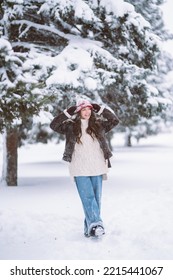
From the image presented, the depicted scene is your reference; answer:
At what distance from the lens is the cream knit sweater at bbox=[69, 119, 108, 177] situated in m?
5.64

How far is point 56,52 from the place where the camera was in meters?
11.7

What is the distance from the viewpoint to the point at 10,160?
11.9m

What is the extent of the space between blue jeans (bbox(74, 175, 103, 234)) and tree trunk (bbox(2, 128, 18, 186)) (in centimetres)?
640

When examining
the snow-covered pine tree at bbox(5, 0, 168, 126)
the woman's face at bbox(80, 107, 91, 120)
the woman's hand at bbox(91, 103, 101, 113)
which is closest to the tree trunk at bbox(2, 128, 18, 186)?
the snow-covered pine tree at bbox(5, 0, 168, 126)

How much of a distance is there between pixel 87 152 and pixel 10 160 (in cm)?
660

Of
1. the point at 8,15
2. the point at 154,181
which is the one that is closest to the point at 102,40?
the point at 8,15

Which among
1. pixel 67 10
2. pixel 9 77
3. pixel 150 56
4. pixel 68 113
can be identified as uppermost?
pixel 67 10

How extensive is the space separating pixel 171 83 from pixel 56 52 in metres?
21.4

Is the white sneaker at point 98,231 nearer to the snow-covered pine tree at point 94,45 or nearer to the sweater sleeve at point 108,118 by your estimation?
the sweater sleeve at point 108,118

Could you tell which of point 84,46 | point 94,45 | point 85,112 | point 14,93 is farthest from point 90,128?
point 94,45

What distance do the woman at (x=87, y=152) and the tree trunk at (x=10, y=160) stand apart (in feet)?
20.7

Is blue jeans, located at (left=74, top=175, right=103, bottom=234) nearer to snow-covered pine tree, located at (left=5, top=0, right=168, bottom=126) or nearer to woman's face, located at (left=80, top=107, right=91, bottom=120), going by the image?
woman's face, located at (left=80, top=107, right=91, bottom=120)

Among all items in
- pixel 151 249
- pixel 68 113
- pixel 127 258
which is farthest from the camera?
pixel 68 113
